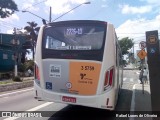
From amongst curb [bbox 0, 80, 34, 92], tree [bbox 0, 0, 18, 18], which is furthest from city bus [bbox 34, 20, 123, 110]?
tree [bbox 0, 0, 18, 18]

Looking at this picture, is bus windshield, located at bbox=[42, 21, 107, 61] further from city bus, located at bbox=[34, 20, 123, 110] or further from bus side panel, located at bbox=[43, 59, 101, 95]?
bus side panel, located at bbox=[43, 59, 101, 95]

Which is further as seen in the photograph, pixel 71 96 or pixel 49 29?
pixel 49 29

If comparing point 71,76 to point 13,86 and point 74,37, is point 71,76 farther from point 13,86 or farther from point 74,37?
point 13,86

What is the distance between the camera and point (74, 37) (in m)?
9.46

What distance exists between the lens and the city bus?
8.84 m

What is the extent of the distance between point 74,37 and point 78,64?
909mm

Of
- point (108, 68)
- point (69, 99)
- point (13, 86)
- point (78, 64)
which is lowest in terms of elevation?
point (13, 86)

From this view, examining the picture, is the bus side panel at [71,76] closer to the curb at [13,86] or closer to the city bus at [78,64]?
the city bus at [78,64]

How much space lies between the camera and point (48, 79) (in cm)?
955

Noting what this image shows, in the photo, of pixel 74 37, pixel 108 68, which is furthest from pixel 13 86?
pixel 108 68

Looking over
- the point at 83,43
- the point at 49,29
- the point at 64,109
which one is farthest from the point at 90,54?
the point at 64,109

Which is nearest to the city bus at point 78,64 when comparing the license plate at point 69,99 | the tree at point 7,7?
the license plate at point 69,99

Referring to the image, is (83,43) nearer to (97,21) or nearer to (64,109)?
(97,21)

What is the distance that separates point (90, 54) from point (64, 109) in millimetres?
3579
